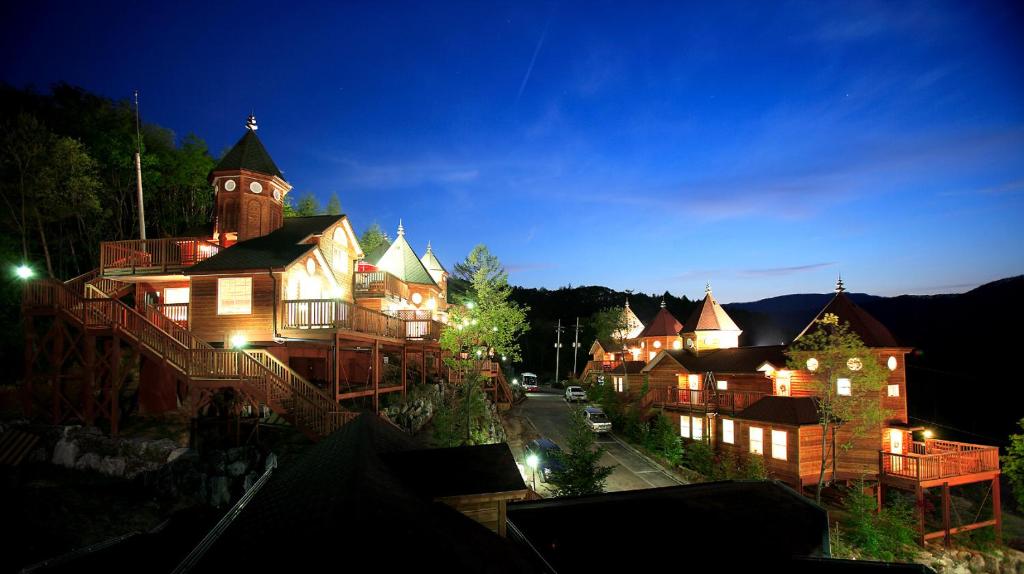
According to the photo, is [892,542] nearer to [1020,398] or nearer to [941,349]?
[1020,398]

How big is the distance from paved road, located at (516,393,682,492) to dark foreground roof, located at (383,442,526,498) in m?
12.9

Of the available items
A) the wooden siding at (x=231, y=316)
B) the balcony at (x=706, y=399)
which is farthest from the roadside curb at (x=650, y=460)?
the wooden siding at (x=231, y=316)

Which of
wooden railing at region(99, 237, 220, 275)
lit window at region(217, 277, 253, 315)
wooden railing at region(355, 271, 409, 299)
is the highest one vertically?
wooden railing at region(99, 237, 220, 275)

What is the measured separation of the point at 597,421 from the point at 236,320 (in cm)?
2364

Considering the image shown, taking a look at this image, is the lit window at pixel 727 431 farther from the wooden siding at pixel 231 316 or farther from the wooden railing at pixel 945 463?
the wooden siding at pixel 231 316

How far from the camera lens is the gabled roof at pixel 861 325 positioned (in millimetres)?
28703

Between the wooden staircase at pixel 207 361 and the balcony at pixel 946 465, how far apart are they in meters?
25.8

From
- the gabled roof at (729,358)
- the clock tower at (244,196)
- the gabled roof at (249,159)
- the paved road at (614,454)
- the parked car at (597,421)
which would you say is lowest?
the paved road at (614,454)

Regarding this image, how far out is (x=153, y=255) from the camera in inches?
942

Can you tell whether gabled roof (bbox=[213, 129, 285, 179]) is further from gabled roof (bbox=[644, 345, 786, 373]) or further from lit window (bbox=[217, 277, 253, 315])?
gabled roof (bbox=[644, 345, 786, 373])

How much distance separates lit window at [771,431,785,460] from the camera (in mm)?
27984

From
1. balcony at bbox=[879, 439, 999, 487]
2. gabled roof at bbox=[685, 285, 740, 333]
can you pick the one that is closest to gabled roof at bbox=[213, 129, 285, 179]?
gabled roof at bbox=[685, 285, 740, 333]

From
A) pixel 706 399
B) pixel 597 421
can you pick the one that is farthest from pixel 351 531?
pixel 597 421

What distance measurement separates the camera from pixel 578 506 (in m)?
11.3
